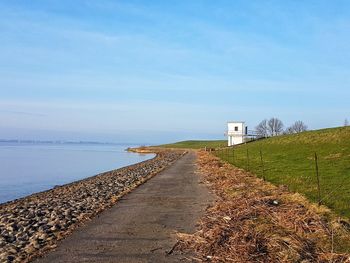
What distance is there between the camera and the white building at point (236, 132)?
92.2m

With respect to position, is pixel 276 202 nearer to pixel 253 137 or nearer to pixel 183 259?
pixel 183 259

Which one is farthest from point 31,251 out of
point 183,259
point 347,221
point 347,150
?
point 347,150

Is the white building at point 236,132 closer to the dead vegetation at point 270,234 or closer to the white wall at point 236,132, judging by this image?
the white wall at point 236,132

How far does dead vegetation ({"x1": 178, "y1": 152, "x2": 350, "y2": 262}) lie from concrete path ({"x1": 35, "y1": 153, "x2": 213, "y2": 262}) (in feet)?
1.84

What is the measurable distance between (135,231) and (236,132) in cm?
8340

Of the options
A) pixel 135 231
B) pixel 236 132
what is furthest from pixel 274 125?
pixel 135 231

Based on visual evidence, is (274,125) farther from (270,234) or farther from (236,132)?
(270,234)

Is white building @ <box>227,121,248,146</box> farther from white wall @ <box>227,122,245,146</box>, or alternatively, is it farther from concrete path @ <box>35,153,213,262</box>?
concrete path @ <box>35,153,213,262</box>

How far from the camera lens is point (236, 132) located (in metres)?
92.8

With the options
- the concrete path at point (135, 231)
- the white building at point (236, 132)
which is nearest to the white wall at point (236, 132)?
the white building at point (236, 132)

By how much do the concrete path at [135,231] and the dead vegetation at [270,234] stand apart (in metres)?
0.56

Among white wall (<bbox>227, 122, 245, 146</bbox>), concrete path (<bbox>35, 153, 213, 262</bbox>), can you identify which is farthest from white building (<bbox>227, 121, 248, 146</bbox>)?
concrete path (<bbox>35, 153, 213, 262</bbox>)

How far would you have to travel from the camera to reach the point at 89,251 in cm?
880

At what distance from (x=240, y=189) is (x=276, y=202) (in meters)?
4.52
